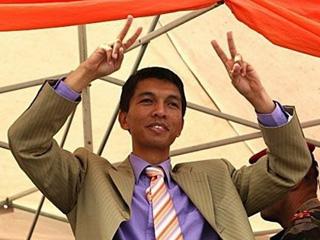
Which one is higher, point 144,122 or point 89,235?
point 144,122

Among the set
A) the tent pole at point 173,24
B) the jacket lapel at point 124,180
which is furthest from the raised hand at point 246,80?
the tent pole at point 173,24

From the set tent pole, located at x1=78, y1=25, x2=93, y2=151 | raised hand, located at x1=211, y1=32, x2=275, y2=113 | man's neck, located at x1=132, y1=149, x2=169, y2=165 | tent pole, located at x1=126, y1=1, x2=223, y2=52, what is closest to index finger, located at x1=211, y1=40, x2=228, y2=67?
raised hand, located at x1=211, y1=32, x2=275, y2=113

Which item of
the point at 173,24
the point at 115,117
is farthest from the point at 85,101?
the point at 173,24

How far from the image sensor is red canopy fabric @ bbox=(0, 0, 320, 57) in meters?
1.79

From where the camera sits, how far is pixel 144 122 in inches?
72.9

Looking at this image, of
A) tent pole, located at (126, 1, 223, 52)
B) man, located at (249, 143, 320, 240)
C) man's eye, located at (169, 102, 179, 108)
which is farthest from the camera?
tent pole, located at (126, 1, 223, 52)

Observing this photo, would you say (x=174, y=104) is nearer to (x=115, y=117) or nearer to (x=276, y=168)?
(x=276, y=168)

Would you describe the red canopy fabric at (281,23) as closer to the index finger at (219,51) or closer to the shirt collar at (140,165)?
the index finger at (219,51)

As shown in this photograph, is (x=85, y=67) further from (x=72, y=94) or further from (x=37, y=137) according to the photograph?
(x=37, y=137)

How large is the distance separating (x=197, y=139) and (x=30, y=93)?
80 cm

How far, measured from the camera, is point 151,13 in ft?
6.05

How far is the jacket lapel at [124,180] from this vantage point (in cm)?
175

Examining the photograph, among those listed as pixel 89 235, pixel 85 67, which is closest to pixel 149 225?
pixel 89 235

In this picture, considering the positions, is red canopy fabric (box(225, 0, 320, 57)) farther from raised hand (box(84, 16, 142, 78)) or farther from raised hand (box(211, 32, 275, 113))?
raised hand (box(84, 16, 142, 78))
